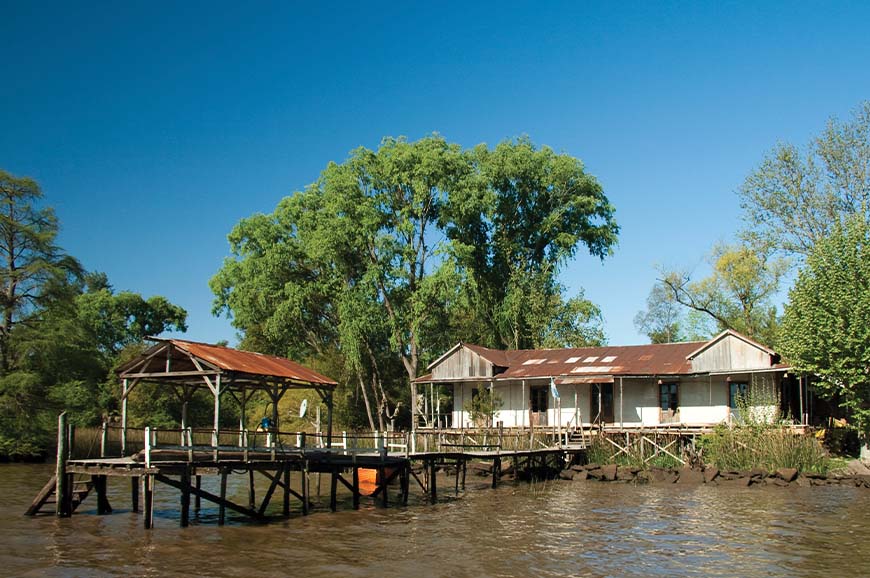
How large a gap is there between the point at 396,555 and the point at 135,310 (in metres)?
65.1

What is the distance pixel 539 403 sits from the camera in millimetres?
42906

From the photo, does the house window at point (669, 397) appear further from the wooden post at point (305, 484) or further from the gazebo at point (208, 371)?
the wooden post at point (305, 484)

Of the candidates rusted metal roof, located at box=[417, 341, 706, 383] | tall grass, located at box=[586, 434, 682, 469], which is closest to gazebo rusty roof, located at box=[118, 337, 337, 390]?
tall grass, located at box=[586, 434, 682, 469]

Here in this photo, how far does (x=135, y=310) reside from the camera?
7694cm

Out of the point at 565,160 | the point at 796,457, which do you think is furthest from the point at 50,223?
the point at 796,457

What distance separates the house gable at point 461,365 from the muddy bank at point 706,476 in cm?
859

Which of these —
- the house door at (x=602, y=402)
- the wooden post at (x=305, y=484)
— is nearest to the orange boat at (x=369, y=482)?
the wooden post at (x=305, y=484)

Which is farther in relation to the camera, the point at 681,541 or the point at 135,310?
the point at 135,310

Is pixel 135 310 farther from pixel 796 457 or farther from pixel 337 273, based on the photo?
pixel 796 457

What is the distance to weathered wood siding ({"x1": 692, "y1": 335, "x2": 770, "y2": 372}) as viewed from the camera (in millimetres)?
36281

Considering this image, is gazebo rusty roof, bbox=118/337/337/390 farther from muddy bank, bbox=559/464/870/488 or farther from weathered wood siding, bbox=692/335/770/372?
weathered wood siding, bbox=692/335/770/372

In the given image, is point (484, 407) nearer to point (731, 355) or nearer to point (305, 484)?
point (731, 355)

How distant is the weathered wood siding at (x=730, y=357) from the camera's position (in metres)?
36.3

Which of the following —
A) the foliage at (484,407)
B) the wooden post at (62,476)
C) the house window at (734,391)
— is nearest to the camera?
the wooden post at (62,476)
